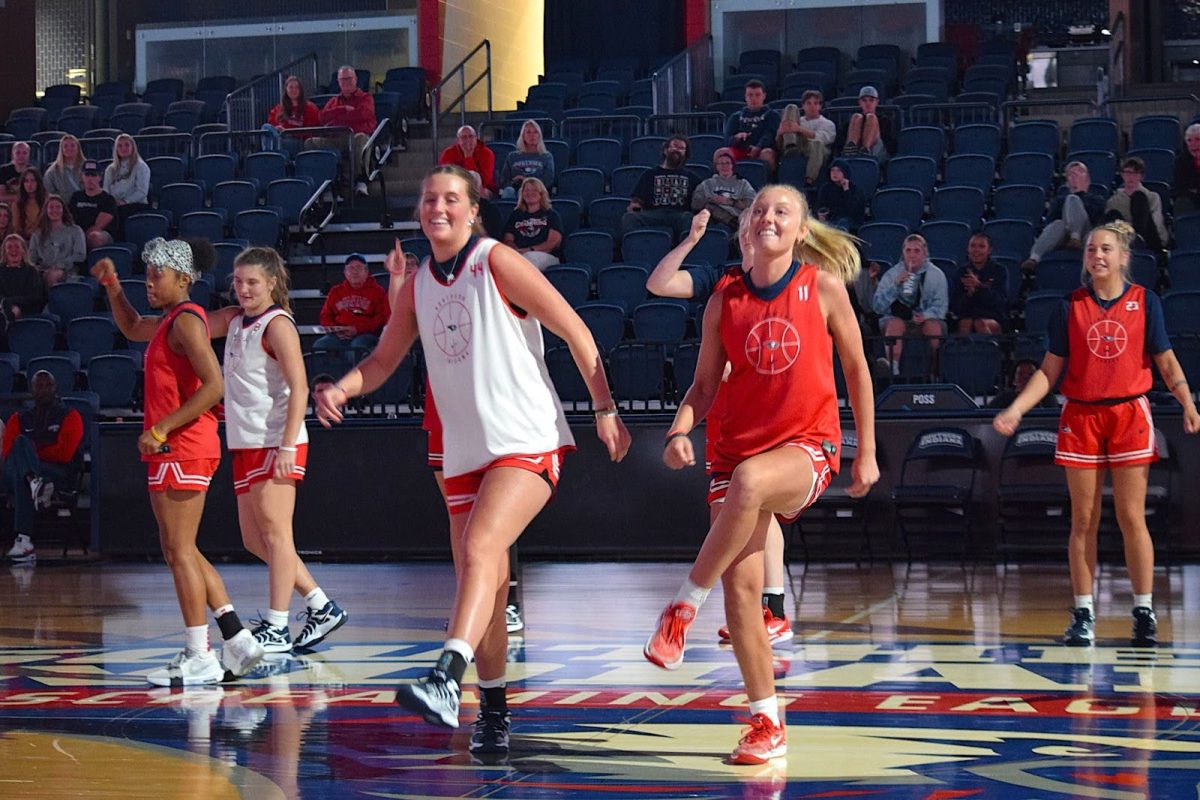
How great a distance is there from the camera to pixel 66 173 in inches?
614

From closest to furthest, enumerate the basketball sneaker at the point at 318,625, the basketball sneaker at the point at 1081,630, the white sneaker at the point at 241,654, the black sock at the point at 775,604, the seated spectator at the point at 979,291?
the white sneaker at the point at 241,654
the basketball sneaker at the point at 1081,630
the basketball sneaker at the point at 318,625
the black sock at the point at 775,604
the seated spectator at the point at 979,291

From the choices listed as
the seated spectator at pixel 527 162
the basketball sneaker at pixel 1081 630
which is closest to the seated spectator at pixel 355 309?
the seated spectator at pixel 527 162

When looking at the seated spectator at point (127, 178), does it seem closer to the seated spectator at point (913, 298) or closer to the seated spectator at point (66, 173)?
the seated spectator at point (66, 173)

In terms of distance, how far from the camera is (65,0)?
2327 centimetres

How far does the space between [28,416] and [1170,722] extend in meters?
9.61

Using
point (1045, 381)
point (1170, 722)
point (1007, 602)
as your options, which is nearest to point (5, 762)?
point (1170, 722)

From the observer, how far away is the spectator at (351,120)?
16.8 meters

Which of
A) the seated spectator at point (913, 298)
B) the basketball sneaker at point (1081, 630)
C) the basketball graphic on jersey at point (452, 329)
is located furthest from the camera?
the seated spectator at point (913, 298)

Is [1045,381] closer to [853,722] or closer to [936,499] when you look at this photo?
[853,722]

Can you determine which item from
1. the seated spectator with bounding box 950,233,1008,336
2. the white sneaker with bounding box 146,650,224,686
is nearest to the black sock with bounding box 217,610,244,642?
the white sneaker with bounding box 146,650,224,686

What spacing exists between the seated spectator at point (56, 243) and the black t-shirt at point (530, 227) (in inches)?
163

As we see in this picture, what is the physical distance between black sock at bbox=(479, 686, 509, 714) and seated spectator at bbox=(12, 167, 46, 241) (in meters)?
11.3

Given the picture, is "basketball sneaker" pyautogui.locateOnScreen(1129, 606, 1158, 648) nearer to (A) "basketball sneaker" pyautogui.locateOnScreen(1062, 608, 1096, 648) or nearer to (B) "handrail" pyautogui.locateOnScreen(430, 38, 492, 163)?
(A) "basketball sneaker" pyautogui.locateOnScreen(1062, 608, 1096, 648)

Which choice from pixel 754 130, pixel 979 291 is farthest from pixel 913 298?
pixel 754 130
